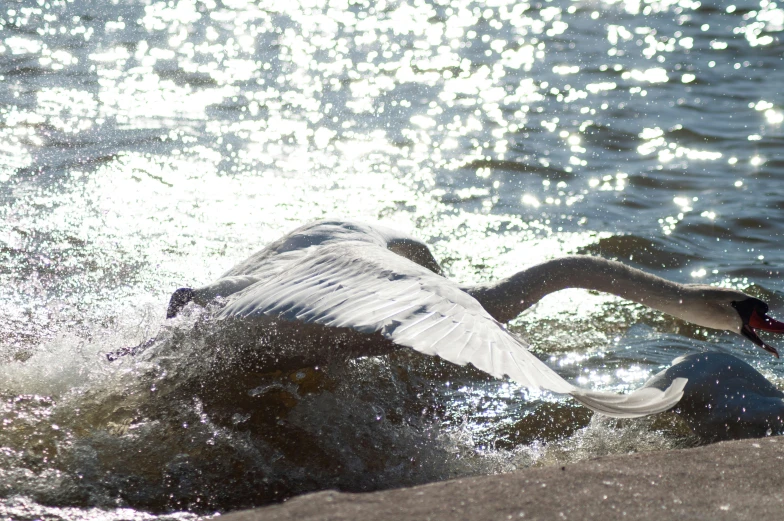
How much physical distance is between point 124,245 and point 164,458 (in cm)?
346

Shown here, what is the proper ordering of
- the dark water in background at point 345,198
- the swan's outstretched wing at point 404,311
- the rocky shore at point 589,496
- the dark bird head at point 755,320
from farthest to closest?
the dark bird head at point 755,320 → the dark water in background at point 345,198 → the swan's outstretched wing at point 404,311 → the rocky shore at point 589,496

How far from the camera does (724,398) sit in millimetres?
4820

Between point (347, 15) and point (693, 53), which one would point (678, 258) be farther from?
point (347, 15)

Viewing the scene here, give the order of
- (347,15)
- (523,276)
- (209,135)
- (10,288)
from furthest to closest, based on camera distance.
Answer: (347,15) → (209,135) → (10,288) → (523,276)

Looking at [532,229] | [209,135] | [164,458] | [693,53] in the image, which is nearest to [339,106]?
[209,135]

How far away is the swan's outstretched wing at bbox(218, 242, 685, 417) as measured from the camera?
10.8ft

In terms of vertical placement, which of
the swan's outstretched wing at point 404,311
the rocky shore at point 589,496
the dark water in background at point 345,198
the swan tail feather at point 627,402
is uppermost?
the swan's outstretched wing at point 404,311

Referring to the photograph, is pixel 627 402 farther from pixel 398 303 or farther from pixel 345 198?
pixel 345 198

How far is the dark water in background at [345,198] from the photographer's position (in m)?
4.59

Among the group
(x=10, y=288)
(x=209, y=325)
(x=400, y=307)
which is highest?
(x=400, y=307)

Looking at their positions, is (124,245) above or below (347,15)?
below

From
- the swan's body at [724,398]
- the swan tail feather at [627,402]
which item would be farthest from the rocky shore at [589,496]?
the swan's body at [724,398]

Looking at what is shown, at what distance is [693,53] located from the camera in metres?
13.2

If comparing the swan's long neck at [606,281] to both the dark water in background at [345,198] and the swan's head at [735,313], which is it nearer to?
the swan's head at [735,313]
